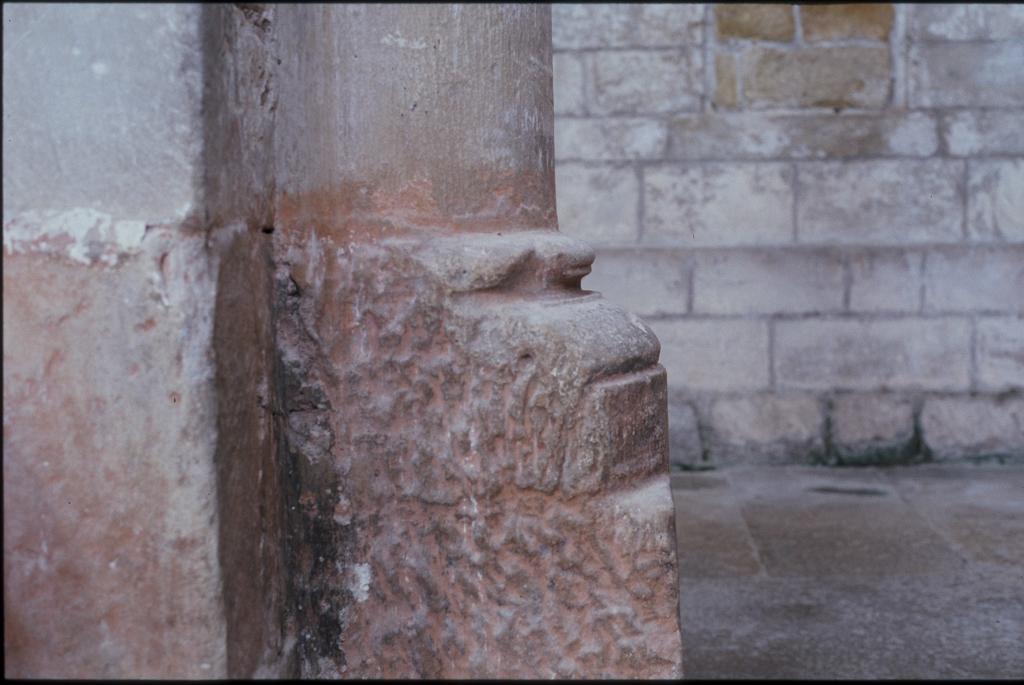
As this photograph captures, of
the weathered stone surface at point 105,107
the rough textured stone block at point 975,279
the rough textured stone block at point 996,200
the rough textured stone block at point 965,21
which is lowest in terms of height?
the rough textured stone block at point 975,279

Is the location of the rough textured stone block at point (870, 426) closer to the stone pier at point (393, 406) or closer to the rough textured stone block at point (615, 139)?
the rough textured stone block at point (615, 139)

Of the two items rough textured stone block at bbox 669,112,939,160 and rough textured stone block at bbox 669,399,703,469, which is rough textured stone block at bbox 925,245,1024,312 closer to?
rough textured stone block at bbox 669,112,939,160

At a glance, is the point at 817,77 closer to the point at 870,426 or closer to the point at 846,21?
the point at 846,21

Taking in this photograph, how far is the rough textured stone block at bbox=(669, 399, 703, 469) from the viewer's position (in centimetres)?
452

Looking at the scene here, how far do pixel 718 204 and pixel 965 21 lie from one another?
119 centimetres

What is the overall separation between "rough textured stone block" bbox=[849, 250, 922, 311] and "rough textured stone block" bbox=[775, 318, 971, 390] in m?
0.07

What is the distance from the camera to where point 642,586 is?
140 cm

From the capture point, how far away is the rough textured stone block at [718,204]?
449 centimetres

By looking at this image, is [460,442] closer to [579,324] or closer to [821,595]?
[579,324]

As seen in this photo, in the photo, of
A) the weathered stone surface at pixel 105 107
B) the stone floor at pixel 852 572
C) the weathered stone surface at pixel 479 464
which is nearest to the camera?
the weathered stone surface at pixel 105 107

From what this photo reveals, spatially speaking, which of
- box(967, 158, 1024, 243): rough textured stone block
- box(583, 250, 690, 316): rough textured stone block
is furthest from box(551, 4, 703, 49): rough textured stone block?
box(967, 158, 1024, 243): rough textured stone block

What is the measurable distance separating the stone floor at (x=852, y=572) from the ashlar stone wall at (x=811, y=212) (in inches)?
10.0

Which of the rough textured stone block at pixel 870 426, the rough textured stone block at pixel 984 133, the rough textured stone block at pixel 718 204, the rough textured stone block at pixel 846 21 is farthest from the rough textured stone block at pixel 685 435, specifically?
the rough textured stone block at pixel 846 21

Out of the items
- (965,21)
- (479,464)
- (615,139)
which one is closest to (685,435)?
(615,139)
